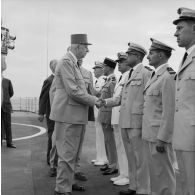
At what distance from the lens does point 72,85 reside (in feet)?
15.1

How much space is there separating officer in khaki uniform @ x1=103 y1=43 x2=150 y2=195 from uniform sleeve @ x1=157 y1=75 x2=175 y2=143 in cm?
88

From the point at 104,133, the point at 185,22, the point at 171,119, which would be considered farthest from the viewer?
the point at 104,133

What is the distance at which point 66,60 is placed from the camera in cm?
468

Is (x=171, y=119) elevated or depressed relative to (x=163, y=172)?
elevated

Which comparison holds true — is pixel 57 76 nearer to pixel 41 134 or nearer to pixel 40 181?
pixel 40 181

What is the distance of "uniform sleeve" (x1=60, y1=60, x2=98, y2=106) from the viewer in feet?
15.0

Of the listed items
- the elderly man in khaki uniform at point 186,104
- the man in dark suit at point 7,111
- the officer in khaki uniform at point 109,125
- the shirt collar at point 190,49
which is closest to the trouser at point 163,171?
the elderly man in khaki uniform at point 186,104

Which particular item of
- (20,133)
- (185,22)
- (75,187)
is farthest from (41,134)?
(185,22)

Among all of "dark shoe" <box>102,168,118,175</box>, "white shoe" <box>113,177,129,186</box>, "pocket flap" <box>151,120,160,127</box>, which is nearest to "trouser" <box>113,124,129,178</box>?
"white shoe" <box>113,177,129,186</box>

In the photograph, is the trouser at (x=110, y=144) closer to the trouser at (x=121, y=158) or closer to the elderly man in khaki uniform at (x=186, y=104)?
the trouser at (x=121, y=158)

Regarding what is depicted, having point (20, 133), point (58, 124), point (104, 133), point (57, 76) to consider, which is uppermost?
point (57, 76)

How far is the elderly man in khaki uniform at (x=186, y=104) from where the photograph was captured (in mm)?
2929

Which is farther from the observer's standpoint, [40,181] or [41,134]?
[41,134]

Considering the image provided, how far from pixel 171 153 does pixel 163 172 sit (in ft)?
0.81
